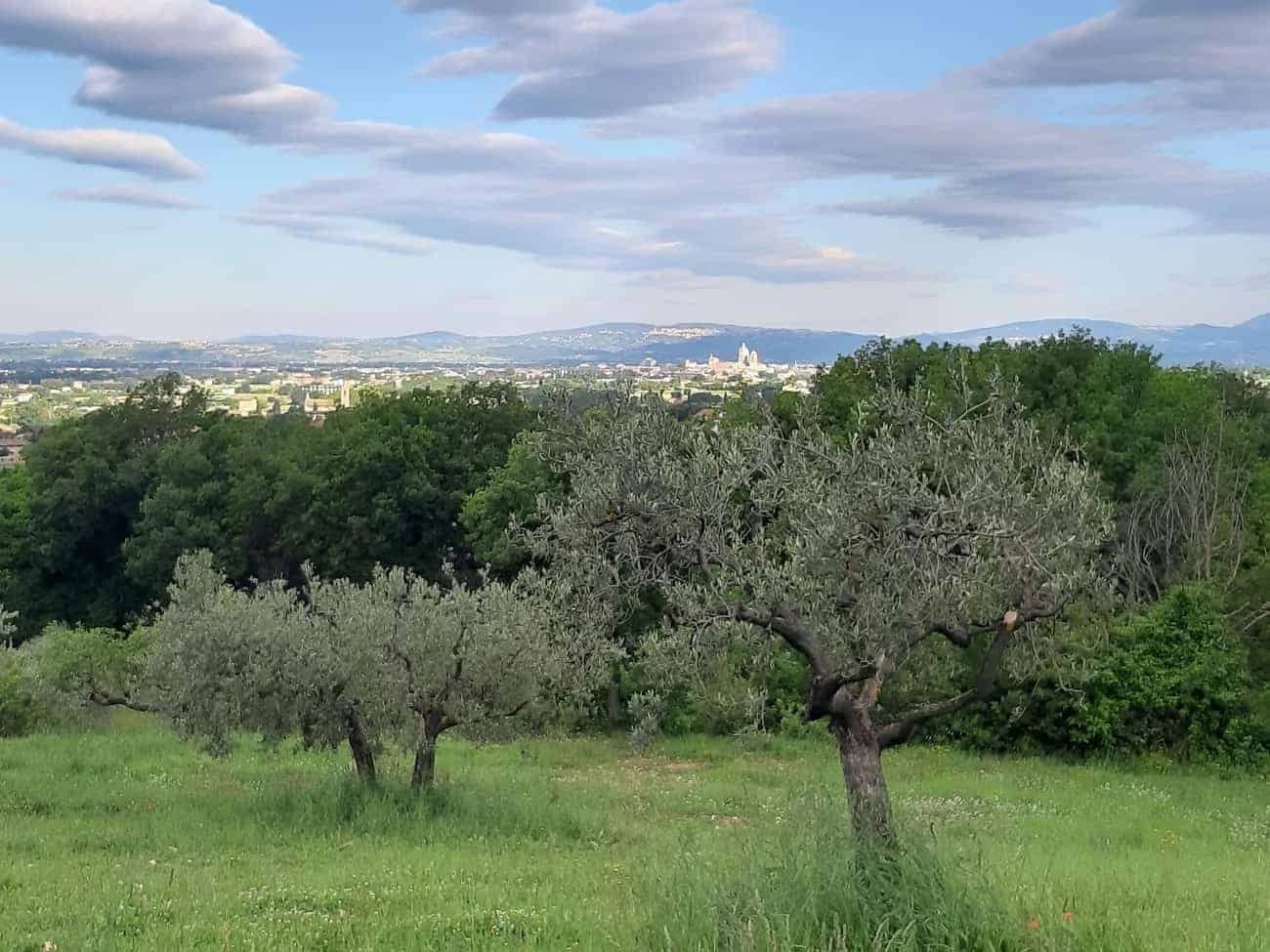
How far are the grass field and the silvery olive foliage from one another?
4.06 ft

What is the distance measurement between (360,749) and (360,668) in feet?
5.79

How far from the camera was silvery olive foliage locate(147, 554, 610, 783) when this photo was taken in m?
18.5

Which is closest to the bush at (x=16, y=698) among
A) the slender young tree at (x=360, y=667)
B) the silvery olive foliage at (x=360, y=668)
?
the slender young tree at (x=360, y=667)

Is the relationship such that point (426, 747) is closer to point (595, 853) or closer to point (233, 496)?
point (595, 853)

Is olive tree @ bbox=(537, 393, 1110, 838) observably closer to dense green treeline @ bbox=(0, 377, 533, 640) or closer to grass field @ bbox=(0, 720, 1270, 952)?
grass field @ bbox=(0, 720, 1270, 952)

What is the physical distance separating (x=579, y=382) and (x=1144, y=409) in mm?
30955

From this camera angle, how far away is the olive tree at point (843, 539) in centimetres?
1045

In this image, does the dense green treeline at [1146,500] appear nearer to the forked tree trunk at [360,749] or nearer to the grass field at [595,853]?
the grass field at [595,853]

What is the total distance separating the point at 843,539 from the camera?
1039cm

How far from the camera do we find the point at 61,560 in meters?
53.6

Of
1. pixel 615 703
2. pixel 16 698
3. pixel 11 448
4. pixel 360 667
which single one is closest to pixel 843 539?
pixel 360 667

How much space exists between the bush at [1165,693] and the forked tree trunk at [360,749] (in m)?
16.2

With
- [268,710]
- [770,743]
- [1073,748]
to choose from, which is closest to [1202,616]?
[1073,748]

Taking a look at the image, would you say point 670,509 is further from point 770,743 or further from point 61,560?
point 61,560
